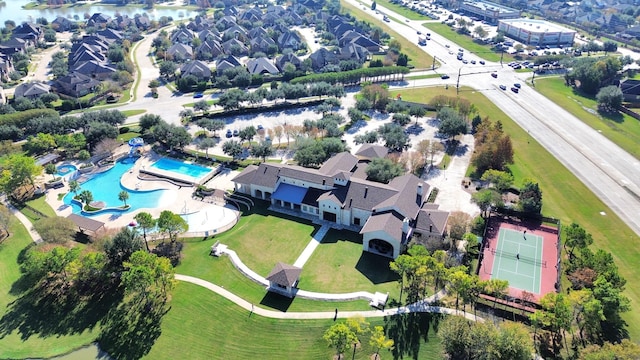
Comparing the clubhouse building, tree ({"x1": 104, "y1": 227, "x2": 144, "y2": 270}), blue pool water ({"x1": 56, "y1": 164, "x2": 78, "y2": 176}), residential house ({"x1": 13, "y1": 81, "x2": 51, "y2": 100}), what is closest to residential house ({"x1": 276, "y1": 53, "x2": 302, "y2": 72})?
residential house ({"x1": 13, "y1": 81, "x2": 51, "y2": 100})

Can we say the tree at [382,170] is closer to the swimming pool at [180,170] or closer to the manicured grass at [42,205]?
the swimming pool at [180,170]

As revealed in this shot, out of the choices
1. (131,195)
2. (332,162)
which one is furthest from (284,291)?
(131,195)

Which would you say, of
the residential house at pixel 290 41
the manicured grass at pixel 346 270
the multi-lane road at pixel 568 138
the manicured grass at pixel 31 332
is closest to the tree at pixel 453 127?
the multi-lane road at pixel 568 138

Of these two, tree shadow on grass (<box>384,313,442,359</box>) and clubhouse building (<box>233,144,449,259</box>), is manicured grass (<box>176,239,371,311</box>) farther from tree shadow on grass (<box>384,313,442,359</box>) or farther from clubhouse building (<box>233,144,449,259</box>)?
clubhouse building (<box>233,144,449,259</box>)

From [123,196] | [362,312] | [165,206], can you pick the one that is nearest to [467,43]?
[165,206]

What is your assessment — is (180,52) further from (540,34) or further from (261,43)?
(540,34)
